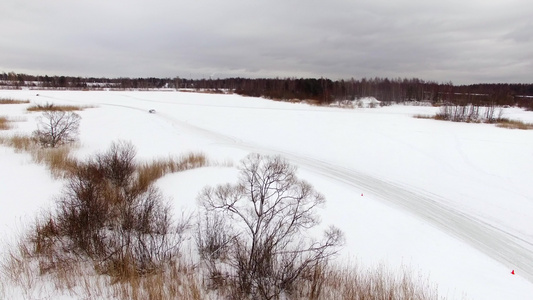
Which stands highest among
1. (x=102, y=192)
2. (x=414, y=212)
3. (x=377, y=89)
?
(x=377, y=89)

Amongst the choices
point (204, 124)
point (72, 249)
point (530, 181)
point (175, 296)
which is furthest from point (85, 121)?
point (530, 181)

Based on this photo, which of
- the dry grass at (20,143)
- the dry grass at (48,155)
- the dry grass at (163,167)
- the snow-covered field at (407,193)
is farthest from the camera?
the dry grass at (20,143)

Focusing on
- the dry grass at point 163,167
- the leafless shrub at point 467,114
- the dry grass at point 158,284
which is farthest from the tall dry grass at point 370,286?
the leafless shrub at point 467,114

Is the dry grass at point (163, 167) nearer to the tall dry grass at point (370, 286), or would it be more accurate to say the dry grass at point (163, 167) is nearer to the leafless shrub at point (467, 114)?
the tall dry grass at point (370, 286)

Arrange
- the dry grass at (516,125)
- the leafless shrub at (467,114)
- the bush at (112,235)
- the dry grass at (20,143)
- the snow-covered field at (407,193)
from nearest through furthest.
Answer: the bush at (112,235)
the snow-covered field at (407,193)
the dry grass at (20,143)
the dry grass at (516,125)
the leafless shrub at (467,114)

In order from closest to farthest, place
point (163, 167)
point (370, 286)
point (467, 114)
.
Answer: point (370, 286) → point (163, 167) → point (467, 114)

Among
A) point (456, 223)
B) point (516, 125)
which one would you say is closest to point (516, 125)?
point (516, 125)

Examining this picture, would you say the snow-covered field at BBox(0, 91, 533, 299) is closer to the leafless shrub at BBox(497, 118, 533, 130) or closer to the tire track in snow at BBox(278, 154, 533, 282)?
the tire track in snow at BBox(278, 154, 533, 282)

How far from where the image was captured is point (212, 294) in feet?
15.2

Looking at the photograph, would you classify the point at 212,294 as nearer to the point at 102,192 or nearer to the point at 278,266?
the point at 278,266

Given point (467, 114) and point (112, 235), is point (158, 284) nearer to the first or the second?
point (112, 235)

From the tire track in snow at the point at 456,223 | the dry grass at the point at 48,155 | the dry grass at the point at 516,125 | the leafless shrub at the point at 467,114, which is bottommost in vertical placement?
the tire track in snow at the point at 456,223

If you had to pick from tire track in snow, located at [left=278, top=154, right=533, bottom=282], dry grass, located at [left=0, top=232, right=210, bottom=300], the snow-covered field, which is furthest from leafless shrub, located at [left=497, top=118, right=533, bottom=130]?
dry grass, located at [left=0, top=232, right=210, bottom=300]

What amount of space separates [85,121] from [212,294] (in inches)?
1184
